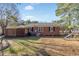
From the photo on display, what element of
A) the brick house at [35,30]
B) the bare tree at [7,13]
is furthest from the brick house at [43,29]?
the bare tree at [7,13]

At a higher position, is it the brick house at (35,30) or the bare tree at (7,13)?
the bare tree at (7,13)

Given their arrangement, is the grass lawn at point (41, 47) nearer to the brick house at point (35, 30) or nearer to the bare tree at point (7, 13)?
the brick house at point (35, 30)

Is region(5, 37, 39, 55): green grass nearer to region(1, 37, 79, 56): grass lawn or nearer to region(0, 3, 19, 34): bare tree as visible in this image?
region(1, 37, 79, 56): grass lawn

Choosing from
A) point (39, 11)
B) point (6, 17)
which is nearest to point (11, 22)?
point (6, 17)

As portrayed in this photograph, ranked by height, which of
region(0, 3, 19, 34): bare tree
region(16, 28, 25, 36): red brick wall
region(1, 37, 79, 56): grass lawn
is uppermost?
region(0, 3, 19, 34): bare tree

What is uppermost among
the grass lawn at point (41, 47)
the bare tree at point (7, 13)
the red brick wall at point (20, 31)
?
the bare tree at point (7, 13)

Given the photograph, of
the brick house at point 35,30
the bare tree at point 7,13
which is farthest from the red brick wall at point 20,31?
the bare tree at point 7,13

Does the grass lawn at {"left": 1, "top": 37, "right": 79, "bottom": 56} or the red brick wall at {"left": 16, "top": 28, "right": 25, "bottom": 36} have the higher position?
the red brick wall at {"left": 16, "top": 28, "right": 25, "bottom": 36}

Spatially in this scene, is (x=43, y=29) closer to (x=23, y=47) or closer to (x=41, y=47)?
(x=41, y=47)

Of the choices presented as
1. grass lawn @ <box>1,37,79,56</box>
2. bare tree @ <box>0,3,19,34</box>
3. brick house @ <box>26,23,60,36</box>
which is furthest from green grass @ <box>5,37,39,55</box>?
bare tree @ <box>0,3,19,34</box>

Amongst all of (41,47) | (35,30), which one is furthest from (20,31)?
(41,47)

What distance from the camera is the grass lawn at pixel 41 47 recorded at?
3.15m

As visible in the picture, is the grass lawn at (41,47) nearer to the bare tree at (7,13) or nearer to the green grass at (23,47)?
the green grass at (23,47)

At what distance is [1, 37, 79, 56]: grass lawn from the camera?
10.3ft
